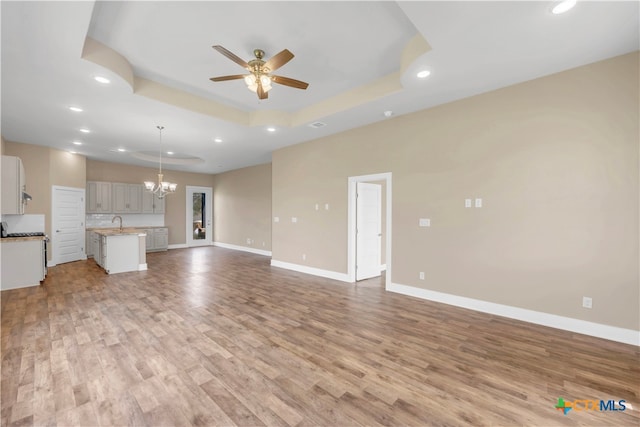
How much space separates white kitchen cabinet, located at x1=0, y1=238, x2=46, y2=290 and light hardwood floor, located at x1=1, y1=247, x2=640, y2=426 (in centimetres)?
77

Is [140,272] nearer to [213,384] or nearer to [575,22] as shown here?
[213,384]

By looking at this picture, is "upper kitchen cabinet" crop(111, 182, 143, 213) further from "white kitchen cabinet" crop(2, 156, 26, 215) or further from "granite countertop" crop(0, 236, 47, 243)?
"white kitchen cabinet" crop(2, 156, 26, 215)

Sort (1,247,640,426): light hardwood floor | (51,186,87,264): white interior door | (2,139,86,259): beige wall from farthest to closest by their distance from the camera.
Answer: (51,186,87,264): white interior door
(2,139,86,259): beige wall
(1,247,640,426): light hardwood floor

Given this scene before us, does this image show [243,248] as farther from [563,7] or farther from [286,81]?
[563,7]

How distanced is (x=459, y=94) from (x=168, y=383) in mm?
4661

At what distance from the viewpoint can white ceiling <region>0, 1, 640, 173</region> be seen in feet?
7.45

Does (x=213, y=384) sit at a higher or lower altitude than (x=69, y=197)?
lower

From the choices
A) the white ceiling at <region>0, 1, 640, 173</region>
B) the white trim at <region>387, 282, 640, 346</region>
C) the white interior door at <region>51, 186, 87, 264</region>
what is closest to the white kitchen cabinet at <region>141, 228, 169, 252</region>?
the white interior door at <region>51, 186, 87, 264</region>

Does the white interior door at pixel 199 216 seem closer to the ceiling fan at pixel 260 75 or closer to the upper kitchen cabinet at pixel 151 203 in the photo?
the upper kitchen cabinet at pixel 151 203

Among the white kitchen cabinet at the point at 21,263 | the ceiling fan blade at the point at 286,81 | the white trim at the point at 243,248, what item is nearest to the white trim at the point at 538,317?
the ceiling fan blade at the point at 286,81

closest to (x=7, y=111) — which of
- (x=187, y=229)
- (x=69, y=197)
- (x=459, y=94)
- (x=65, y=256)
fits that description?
(x=69, y=197)

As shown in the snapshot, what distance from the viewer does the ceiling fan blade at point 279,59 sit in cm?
246

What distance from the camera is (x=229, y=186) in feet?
33.0

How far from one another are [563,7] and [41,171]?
988 centimetres
